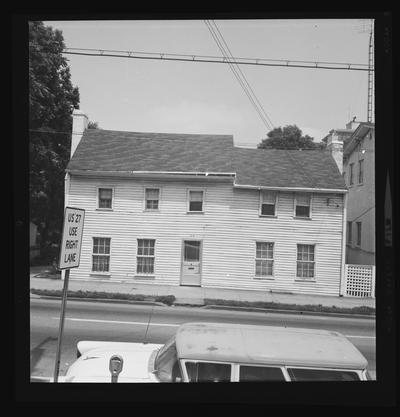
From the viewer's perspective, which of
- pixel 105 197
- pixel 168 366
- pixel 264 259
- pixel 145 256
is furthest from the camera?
pixel 264 259

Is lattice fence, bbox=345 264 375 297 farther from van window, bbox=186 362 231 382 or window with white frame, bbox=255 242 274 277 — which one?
van window, bbox=186 362 231 382

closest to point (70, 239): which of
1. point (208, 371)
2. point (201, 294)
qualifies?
point (208, 371)

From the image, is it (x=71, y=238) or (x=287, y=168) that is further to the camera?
(x=287, y=168)

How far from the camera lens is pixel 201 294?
7613mm

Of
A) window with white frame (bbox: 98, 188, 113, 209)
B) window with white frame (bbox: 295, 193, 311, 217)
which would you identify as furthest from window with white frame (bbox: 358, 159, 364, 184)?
window with white frame (bbox: 98, 188, 113, 209)

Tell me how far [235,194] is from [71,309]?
12.9 ft

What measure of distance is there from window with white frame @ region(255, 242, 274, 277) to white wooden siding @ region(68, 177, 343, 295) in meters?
0.10

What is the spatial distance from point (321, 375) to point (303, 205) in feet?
13.1

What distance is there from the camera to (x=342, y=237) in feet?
21.9

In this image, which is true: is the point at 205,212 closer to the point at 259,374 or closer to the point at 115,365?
the point at 259,374

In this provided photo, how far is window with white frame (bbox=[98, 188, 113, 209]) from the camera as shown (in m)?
6.22
